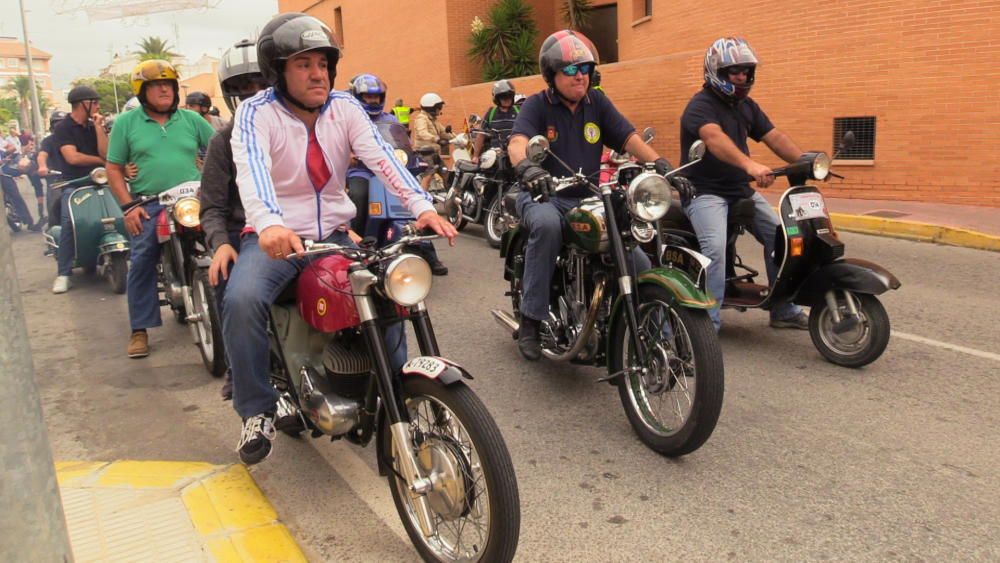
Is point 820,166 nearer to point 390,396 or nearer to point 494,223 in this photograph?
point 390,396

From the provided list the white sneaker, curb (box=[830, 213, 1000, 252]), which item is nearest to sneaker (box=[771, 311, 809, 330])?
curb (box=[830, 213, 1000, 252])

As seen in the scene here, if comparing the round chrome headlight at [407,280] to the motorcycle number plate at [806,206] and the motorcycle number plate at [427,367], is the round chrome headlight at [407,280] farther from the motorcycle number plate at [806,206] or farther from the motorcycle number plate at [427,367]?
the motorcycle number plate at [806,206]

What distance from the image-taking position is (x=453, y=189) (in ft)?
37.2

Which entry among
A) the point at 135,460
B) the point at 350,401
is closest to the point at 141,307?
the point at 135,460

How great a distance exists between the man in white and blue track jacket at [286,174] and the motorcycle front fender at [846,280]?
292 centimetres

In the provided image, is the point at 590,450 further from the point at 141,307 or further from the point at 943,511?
the point at 141,307

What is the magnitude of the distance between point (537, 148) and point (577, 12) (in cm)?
1721

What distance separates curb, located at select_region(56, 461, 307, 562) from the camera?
119 inches

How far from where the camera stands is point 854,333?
5008mm

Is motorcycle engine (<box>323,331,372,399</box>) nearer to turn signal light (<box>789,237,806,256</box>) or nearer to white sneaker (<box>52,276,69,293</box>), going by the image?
turn signal light (<box>789,237,806,256</box>)

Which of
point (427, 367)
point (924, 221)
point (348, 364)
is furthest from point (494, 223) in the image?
point (427, 367)

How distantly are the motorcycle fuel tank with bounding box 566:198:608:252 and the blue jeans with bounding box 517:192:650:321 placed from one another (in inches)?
6.3

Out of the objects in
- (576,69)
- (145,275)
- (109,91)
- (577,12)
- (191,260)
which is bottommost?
(145,275)

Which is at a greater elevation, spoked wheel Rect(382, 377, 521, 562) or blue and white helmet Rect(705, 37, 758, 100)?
blue and white helmet Rect(705, 37, 758, 100)
